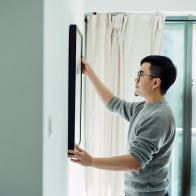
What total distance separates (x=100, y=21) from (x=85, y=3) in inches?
8.2

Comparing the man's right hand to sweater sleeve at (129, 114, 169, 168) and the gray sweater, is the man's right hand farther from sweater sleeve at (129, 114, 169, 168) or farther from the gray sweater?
sweater sleeve at (129, 114, 169, 168)

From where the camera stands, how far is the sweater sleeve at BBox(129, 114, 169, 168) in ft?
5.86

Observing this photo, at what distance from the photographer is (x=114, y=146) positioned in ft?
10.0

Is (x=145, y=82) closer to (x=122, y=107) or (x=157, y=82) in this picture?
(x=157, y=82)

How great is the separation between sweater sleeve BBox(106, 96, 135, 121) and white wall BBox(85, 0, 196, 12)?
1029mm

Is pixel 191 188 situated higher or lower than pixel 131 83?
lower

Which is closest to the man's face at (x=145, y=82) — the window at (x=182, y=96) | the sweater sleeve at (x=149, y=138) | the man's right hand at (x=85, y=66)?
the sweater sleeve at (x=149, y=138)

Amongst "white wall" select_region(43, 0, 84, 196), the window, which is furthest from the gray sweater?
the window

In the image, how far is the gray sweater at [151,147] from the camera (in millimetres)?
1801

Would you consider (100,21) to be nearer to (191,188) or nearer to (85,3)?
(85,3)
